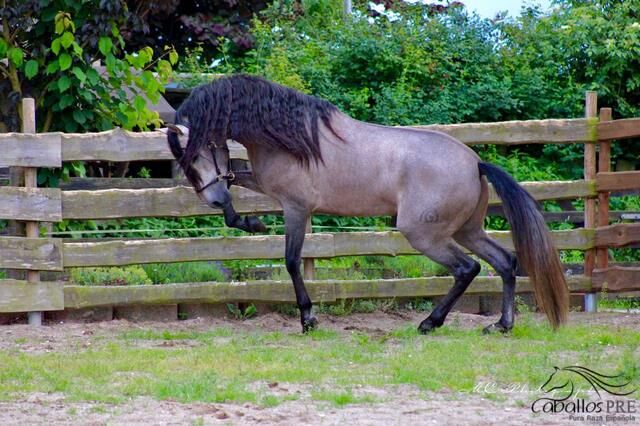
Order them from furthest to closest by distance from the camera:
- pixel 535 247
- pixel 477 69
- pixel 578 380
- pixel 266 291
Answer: pixel 477 69 → pixel 266 291 → pixel 535 247 → pixel 578 380

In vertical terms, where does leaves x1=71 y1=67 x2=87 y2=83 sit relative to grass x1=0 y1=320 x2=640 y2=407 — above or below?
above

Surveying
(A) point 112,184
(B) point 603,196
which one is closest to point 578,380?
(B) point 603,196

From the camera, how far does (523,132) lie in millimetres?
8695

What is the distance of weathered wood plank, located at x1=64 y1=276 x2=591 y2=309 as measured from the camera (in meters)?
8.05

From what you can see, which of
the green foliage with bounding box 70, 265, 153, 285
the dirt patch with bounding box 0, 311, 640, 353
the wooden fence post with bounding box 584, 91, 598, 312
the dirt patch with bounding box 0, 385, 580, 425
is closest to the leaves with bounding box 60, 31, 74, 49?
the green foliage with bounding box 70, 265, 153, 285

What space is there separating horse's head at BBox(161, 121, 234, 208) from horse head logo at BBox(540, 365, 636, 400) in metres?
2.81

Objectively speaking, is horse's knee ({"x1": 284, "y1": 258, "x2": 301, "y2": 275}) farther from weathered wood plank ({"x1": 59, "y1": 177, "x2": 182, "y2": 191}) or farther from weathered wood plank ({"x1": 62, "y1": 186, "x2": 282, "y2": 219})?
weathered wood plank ({"x1": 59, "y1": 177, "x2": 182, "y2": 191})

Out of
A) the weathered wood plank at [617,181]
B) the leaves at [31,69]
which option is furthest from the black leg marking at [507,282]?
the leaves at [31,69]

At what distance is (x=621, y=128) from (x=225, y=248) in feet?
11.3

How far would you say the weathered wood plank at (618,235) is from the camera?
877cm

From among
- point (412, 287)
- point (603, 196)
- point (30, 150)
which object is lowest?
point (412, 287)

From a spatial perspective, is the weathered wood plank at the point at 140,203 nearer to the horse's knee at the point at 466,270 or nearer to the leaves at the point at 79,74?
the leaves at the point at 79,74

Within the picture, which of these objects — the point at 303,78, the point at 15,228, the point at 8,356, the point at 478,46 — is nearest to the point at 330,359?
the point at 8,356

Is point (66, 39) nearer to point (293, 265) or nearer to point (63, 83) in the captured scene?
point (63, 83)
